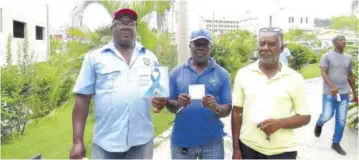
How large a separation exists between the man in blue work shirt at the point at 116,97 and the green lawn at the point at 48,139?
273cm

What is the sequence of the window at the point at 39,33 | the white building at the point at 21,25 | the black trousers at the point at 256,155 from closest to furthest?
the black trousers at the point at 256,155 < the white building at the point at 21,25 < the window at the point at 39,33

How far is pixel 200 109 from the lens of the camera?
2834mm

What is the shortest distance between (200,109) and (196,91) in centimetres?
18

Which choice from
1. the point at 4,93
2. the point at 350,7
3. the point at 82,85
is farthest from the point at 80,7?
the point at 350,7

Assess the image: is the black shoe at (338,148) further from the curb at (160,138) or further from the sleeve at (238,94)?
the sleeve at (238,94)

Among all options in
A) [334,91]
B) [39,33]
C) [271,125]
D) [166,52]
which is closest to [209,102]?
[271,125]

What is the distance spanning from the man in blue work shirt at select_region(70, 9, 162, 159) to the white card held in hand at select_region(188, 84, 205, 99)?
33 cm

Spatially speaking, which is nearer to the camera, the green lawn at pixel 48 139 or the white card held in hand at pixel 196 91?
the white card held in hand at pixel 196 91

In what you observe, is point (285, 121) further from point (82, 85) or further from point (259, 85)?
point (82, 85)

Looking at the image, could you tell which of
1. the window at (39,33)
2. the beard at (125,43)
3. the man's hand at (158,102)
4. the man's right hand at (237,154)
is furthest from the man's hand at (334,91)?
the window at (39,33)

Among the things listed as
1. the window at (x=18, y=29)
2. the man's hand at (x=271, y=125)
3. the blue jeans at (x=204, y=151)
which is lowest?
the blue jeans at (x=204, y=151)

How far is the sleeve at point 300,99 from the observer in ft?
8.27

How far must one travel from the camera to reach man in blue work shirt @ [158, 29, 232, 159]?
9.23ft

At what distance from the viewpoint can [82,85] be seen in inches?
101
